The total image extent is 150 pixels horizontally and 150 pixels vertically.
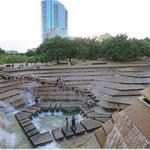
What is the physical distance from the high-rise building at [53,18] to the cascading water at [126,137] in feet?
279

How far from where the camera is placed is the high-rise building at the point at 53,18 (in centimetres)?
9694

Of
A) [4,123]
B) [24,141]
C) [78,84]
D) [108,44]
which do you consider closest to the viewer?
[24,141]

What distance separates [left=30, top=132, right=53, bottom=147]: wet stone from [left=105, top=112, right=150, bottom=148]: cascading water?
4.29 metres

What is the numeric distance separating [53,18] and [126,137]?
96.9 m

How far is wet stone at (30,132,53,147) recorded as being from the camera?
14.4 m

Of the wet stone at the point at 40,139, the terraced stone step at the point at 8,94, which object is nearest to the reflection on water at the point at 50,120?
the wet stone at the point at 40,139

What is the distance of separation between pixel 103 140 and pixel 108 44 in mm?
40585

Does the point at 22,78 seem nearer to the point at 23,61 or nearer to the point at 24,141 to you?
the point at 24,141

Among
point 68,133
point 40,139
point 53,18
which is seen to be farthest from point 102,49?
point 53,18

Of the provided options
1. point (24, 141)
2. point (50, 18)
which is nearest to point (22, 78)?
point (24, 141)

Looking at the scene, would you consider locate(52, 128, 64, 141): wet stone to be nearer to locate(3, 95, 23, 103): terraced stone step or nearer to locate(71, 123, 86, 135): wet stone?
locate(71, 123, 86, 135): wet stone

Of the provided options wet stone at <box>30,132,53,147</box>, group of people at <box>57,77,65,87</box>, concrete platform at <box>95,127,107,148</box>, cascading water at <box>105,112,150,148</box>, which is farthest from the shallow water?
group of people at <box>57,77,65,87</box>

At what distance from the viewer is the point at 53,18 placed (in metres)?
103

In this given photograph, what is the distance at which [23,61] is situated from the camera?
61.9m
